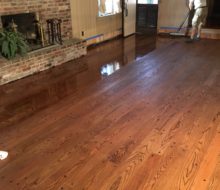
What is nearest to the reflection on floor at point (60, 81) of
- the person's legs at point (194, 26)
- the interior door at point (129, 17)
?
the person's legs at point (194, 26)

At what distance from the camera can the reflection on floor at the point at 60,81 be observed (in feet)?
9.78

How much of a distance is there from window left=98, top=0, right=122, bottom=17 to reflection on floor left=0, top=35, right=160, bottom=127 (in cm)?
104

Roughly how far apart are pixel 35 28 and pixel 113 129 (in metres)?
2.93

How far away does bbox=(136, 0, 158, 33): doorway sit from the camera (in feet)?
23.7

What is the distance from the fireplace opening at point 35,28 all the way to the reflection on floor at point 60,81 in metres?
0.59

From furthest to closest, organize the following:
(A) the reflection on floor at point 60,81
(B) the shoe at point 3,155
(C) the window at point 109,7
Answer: (C) the window at point 109,7, (A) the reflection on floor at point 60,81, (B) the shoe at point 3,155

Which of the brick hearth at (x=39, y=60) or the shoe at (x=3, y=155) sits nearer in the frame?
the shoe at (x=3, y=155)

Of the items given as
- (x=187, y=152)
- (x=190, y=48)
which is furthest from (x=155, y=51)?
(x=187, y=152)

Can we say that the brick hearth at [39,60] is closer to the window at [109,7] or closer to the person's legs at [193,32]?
the window at [109,7]

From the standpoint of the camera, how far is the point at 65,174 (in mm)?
1915

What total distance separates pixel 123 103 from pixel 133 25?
15.8 feet

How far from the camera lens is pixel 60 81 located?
380cm

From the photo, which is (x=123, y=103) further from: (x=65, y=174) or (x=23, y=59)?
(x=23, y=59)

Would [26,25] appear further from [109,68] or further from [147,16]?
[147,16]
